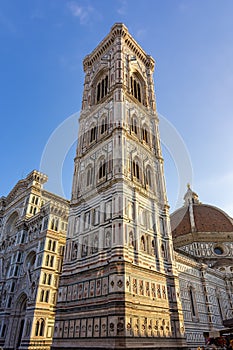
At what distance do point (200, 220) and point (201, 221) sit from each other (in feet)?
1.35

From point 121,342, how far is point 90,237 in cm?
818

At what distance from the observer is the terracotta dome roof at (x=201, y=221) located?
5281 cm

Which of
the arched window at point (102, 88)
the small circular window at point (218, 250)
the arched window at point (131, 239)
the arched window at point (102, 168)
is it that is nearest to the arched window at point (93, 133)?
the arched window at point (102, 168)

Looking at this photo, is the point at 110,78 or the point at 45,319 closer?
the point at 45,319

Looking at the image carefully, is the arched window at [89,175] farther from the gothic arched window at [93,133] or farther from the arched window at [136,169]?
the arched window at [136,169]

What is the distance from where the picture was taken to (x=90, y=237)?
2159 cm

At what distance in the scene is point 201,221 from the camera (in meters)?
55.2

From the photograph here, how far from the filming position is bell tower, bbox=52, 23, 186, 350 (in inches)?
670

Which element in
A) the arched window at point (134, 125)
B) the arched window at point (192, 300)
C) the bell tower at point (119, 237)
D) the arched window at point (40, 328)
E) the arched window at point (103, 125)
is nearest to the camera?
the bell tower at point (119, 237)

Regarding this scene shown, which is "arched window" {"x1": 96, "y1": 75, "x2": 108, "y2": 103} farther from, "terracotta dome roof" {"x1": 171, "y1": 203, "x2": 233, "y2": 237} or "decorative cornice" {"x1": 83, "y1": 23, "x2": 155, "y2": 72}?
"terracotta dome roof" {"x1": 171, "y1": 203, "x2": 233, "y2": 237}

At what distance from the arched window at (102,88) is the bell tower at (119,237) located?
0.74ft

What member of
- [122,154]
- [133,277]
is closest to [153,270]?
[133,277]

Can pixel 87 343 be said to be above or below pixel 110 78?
below

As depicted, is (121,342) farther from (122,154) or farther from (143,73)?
(143,73)
